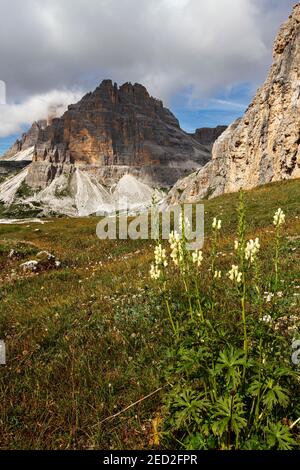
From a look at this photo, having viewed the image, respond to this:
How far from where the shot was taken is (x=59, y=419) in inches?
221

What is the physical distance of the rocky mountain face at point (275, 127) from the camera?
73812 mm

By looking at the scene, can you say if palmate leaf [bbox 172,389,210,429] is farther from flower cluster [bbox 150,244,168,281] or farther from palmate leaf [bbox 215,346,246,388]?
flower cluster [bbox 150,244,168,281]

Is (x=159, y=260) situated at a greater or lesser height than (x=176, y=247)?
lesser

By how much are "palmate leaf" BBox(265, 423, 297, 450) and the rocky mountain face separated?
230ft

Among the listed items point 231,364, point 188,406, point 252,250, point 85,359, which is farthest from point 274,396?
point 85,359

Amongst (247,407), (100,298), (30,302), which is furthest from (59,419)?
(30,302)

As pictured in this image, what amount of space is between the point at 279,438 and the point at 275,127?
3491 inches

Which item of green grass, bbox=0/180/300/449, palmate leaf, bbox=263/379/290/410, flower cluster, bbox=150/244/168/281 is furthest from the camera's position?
green grass, bbox=0/180/300/449

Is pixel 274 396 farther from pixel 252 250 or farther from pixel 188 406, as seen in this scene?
pixel 252 250

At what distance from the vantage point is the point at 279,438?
378 cm

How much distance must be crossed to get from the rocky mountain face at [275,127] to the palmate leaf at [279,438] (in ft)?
230

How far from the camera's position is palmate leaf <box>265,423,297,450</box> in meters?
3.71

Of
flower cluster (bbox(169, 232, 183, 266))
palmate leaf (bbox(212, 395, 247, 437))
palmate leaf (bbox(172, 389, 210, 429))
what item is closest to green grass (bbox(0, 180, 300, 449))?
palmate leaf (bbox(172, 389, 210, 429))

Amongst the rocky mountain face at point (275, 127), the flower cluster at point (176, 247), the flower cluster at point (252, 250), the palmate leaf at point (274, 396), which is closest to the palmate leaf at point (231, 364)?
the palmate leaf at point (274, 396)
